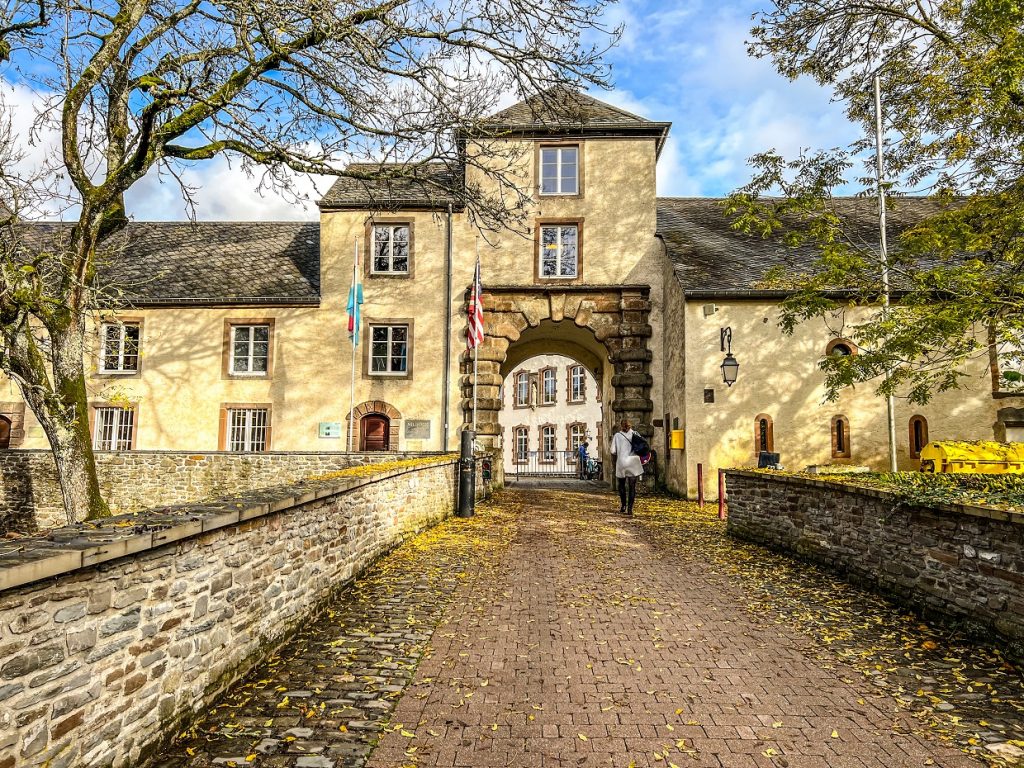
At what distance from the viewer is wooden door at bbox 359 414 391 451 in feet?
62.4

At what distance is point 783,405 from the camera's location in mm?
16594

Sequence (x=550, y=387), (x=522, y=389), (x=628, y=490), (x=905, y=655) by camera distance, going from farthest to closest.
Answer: (x=522, y=389) → (x=550, y=387) → (x=628, y=490) → (x=905, y=655)

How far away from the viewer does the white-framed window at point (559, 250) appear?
62.7 ft

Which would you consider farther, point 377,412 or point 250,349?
point 250,349

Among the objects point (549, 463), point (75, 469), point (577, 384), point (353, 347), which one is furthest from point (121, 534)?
point (577, 384)

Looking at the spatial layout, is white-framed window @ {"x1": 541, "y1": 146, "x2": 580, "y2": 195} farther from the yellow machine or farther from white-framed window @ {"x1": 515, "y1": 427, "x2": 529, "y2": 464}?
white-framed window @ {"x1": 515, "y1": 427, "x2": 529, "y2": 464}

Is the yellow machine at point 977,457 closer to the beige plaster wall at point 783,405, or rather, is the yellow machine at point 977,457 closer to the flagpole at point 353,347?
the beige plaster wall at point 783,405

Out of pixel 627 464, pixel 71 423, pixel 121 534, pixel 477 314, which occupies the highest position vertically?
pixel 477 314

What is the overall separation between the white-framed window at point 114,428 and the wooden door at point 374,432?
684 centimetres

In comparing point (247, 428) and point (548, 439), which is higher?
point (247, 428)

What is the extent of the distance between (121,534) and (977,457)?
1561 centimetres

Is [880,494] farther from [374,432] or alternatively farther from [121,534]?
[374,432]

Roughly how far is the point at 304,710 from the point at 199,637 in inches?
29.6

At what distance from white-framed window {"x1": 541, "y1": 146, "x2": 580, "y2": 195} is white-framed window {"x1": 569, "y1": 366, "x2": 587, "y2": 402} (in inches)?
697
